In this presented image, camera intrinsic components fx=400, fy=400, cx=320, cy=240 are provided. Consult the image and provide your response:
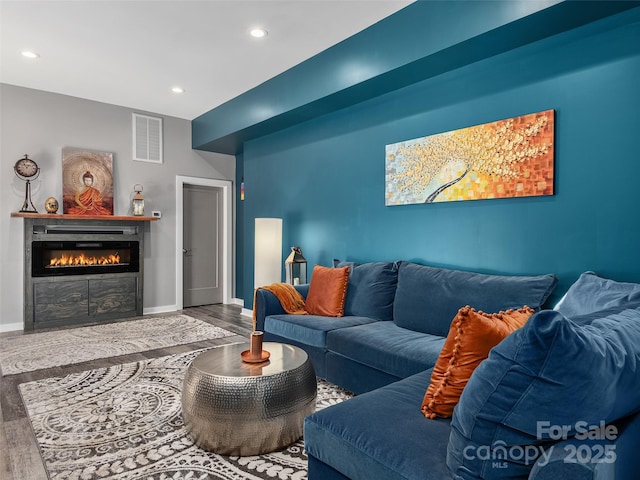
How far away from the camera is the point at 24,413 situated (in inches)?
102

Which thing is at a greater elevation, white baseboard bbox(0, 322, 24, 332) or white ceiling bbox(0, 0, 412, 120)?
white ceiling bbox(0, 0, 412, 120)

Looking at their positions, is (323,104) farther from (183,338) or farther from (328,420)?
(328,420)

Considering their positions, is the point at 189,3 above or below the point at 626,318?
above

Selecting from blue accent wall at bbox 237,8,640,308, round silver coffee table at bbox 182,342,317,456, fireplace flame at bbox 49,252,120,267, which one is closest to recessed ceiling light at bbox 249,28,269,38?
blue accent wall at bbox 237,8,640,308

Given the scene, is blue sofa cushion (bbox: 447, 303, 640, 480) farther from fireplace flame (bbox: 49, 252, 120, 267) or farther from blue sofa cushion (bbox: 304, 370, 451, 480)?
fireplace flame (bbox: 49, 252, 120, 267)

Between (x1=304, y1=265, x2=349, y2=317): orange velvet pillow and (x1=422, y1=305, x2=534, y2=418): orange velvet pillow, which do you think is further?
(x1=304, y1=265, x2=349, y2=317): orange velvet pillow

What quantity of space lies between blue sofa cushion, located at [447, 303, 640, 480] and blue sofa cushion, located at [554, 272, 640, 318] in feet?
3.25

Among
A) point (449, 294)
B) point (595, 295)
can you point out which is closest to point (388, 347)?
point (449, 294)

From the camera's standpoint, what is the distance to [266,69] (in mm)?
4410

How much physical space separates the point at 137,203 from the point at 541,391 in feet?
19.2

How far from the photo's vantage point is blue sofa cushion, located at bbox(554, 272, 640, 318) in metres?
1.91

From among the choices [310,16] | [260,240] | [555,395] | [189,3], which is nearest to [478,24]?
[310,16]

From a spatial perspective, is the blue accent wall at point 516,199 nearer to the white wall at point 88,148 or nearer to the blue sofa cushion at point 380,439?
the blue sofa cushion at point 380,439

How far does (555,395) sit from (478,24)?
2.62 m
